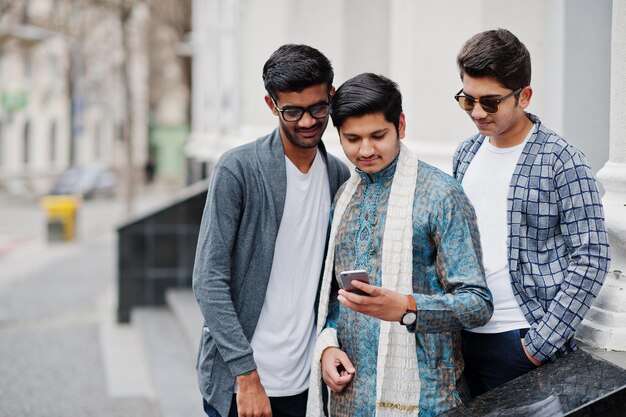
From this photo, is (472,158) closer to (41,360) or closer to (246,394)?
(246,394)

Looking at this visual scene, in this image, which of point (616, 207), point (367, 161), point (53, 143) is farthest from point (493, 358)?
point (53, 143)

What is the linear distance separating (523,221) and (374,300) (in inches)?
23.2

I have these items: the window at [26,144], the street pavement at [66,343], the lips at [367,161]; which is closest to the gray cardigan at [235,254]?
the lips at [367,161]

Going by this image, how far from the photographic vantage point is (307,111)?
8.87 feet

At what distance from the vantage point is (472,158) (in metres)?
2.80

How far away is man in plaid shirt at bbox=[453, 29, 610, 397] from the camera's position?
251 cm

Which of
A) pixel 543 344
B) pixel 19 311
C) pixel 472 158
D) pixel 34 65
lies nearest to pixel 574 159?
pixel 472 158

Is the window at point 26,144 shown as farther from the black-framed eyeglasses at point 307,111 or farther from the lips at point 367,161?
the lips at point 367,161

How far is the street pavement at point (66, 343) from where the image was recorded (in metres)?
7.03

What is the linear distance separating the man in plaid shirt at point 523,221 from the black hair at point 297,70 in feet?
1.38

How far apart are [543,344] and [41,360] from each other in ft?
22.8

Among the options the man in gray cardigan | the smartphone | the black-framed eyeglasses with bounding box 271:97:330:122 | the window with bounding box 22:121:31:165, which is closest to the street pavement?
the man in gray cardigan

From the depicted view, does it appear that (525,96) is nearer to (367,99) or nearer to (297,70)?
(367,99)

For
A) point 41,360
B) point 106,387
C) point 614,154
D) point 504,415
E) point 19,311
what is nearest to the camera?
point 504,415
